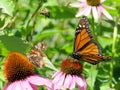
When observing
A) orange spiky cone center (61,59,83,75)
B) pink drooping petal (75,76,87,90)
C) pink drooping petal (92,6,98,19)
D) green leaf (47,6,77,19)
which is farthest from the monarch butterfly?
green leaf (47,6,77,19)

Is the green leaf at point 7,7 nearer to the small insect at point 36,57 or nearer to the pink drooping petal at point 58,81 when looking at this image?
the small insect at point 36,57

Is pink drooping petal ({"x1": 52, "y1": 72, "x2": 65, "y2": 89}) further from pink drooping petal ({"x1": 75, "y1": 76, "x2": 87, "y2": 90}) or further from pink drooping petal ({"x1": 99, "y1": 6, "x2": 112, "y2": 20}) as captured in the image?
pink drooping petal ({"x1": 99, "y1": 6, "x2": 112, "y2": 20})

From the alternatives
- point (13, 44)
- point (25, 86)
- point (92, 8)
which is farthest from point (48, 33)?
point (25, 86)

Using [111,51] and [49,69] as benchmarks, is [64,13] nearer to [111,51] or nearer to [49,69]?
[111,51]

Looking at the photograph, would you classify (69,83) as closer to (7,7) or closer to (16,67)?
(16,67)

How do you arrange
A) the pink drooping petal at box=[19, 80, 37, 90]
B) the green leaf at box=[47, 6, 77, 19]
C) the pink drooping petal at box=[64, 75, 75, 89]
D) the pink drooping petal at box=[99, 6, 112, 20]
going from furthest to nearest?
the green leaf at box=[47, 6, 77, 19] → the pink drooping petal at box=[99, 6, 112, 20] → the pink drooping petal at box=[64, 75, 75, 89] → the pink drooping petal at box=[19, 80, 37, 90]

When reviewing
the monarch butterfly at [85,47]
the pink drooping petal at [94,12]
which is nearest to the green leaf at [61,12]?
the pink drooping petal at [94,12]
